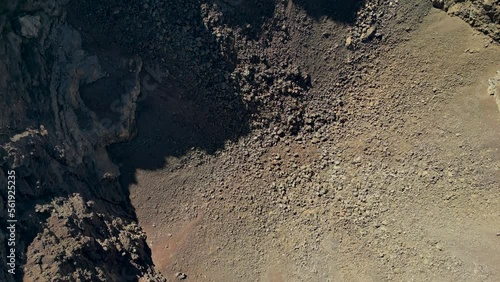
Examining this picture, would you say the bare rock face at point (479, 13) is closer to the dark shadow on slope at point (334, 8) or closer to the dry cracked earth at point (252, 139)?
the dry cracked earth at point (252, 139)

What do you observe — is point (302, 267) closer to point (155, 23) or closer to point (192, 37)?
point (192, 37)

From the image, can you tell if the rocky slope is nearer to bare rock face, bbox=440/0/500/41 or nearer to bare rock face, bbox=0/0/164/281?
bare rock face, bbox=440/0/500/41

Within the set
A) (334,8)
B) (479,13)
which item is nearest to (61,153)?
(334,8)

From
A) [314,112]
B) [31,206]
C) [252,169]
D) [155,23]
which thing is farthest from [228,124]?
[31,206]

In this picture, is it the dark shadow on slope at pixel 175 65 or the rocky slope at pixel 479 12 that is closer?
the rocky slope at pixel 479 12

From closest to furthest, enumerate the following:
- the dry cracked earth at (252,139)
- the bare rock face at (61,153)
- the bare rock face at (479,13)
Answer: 1. the bare rock face at (61,153)
2. the dry cracked earth at (252,139)
3. the bare rock face at (479,13)

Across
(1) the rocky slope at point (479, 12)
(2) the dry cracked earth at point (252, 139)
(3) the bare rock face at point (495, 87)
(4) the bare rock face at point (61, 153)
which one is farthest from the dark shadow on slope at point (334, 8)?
(4) the bare rock face at point (61, 153)
